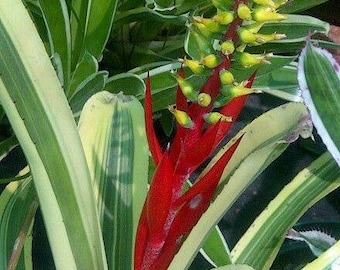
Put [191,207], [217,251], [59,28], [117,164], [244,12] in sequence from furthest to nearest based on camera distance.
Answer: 1. [59,28]
2. [217,251]
3. [117,164]
4. [191,207]
5. [244,12]

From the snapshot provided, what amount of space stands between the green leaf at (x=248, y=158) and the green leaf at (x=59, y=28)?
0.34 meters

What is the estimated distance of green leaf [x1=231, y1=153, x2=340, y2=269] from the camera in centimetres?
70

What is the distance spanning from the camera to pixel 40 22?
36.1 inches

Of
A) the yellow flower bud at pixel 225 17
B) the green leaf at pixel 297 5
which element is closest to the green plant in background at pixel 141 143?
the yellow flower bud at pixel 225 17

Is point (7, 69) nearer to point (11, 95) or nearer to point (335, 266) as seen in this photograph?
point (11, 95)

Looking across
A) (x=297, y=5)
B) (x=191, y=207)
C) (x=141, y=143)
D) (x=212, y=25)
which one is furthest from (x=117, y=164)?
(x=297, y=5)

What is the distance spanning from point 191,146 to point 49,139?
109 mm

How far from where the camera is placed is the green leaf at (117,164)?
1.93 ft

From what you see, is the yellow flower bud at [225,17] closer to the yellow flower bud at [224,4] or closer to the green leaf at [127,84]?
the yellow flower bud at [224,4]

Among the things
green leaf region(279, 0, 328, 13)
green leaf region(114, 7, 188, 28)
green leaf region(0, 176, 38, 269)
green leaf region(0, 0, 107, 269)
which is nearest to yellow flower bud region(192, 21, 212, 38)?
green leaf region(0, 0, 107, 269)

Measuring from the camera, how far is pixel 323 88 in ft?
1.85

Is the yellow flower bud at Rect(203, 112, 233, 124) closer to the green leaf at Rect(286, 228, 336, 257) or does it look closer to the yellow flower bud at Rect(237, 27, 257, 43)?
the yellow flower bud at Rect(237, 27, 257, 43)

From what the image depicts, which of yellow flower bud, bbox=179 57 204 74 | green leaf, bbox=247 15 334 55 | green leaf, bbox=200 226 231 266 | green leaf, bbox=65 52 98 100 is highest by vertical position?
green leaf, bbox=247 15 334 55

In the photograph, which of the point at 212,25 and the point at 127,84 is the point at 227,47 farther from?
the point at 127,84
